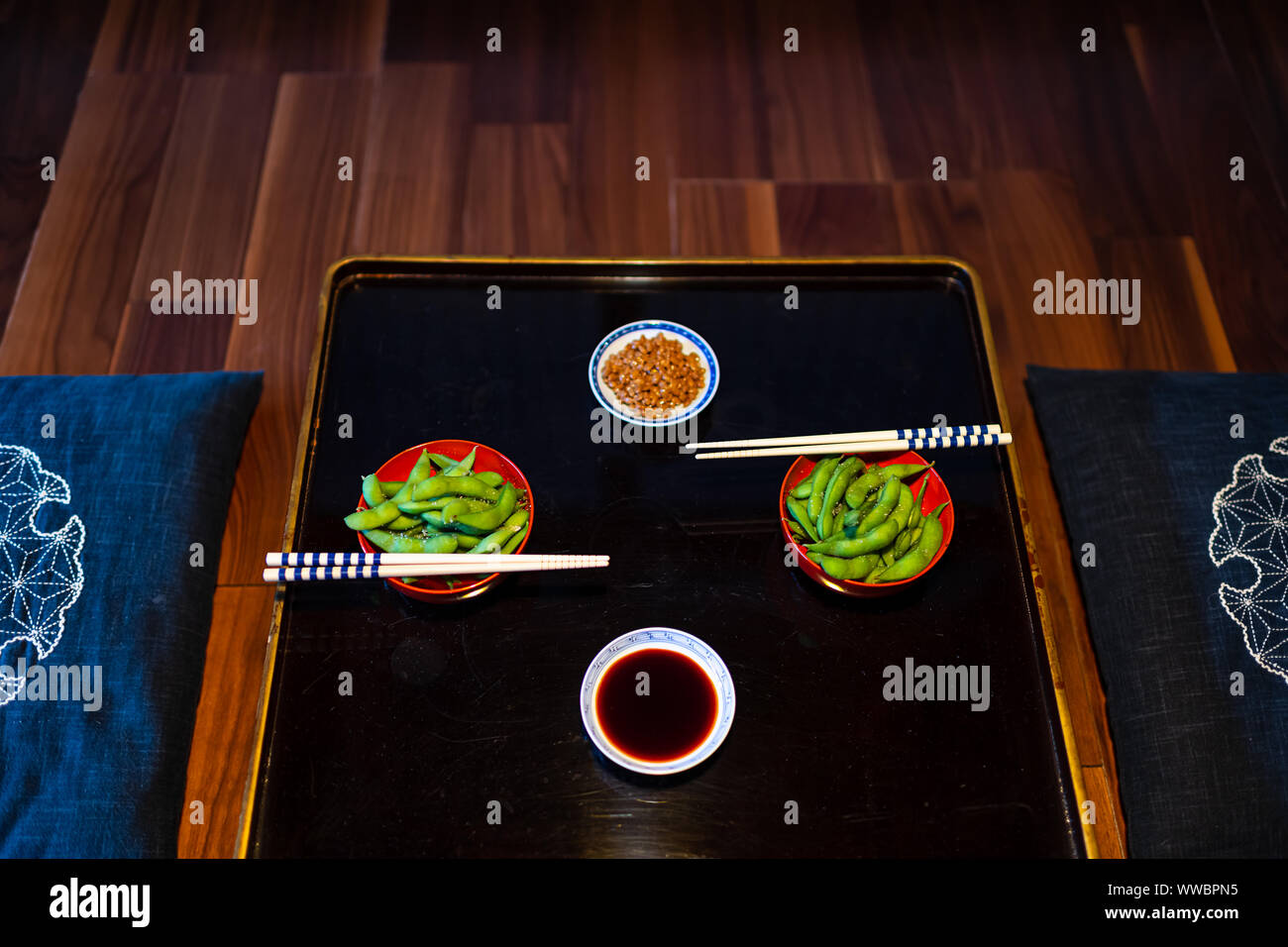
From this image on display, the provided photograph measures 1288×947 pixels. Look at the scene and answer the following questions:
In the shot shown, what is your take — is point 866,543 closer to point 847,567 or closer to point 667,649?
point 847,567

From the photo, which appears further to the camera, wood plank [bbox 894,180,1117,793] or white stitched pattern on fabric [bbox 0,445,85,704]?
wood plank [bbox 894,180,1117,793]

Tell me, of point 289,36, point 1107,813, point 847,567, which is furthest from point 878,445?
point 289,36

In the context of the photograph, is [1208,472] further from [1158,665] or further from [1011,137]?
[1011,137]

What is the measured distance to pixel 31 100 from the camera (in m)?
3.03

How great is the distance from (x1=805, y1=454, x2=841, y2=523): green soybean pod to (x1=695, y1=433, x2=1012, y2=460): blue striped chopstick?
56 mm

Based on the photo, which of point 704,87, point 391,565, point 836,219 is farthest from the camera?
point 704,87

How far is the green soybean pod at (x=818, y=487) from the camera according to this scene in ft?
5.02

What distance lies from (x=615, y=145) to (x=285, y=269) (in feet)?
3.80

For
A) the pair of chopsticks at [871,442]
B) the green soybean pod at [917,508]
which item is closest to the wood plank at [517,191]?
the pair of chopsticks at [871,442]

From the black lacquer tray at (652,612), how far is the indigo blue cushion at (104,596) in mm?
406

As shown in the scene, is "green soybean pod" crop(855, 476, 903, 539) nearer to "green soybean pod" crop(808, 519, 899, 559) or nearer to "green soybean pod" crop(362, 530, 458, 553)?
"green soybean pod" crop(808, 519, 899, 559)

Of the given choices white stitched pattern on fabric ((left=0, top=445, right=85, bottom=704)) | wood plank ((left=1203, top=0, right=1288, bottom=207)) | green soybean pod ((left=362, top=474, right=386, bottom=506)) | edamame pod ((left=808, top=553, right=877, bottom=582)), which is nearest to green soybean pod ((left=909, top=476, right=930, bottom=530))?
edamame pod ((left=808, top=553, right=877, bottom=582))

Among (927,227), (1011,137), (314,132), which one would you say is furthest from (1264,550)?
(314,132)

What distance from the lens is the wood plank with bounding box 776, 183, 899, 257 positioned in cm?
284
